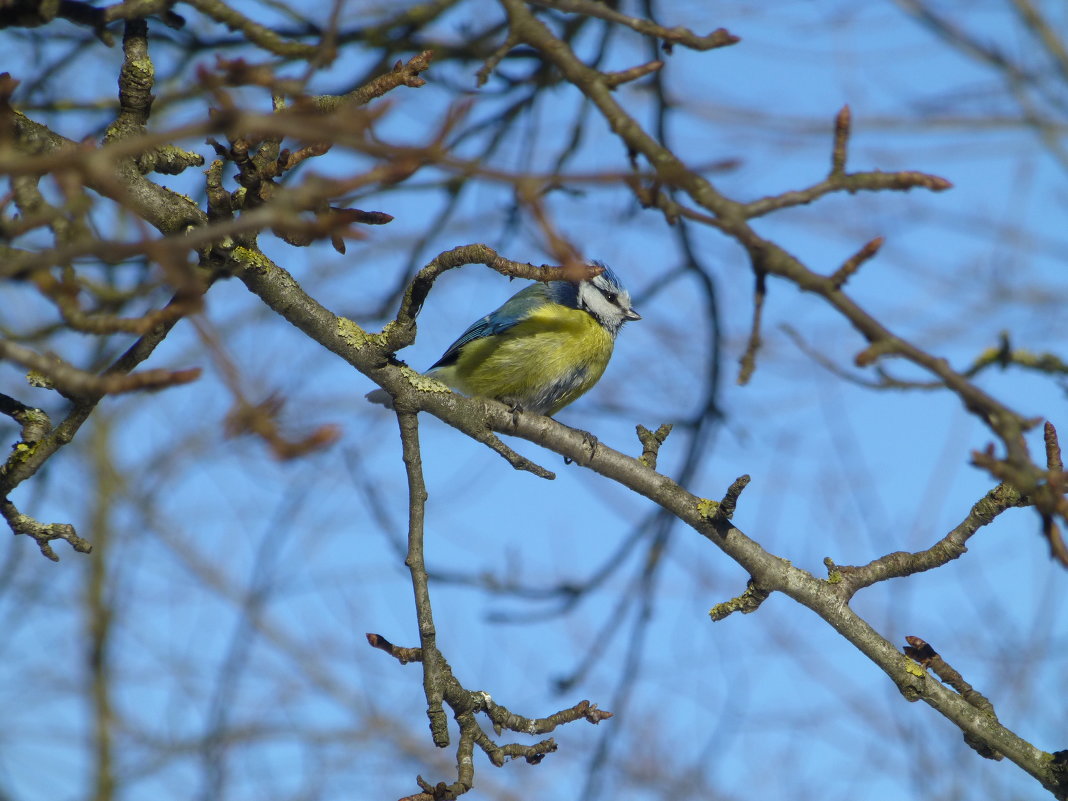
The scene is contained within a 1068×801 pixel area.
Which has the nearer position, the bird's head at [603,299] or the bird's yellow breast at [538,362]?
the bird's yellow breast at [538,362]

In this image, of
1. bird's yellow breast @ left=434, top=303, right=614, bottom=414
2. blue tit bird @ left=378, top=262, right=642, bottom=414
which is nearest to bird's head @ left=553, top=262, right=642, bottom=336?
blue tit bird @ left=378, top=262, right=642, bottom=414

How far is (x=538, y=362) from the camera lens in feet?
15.5

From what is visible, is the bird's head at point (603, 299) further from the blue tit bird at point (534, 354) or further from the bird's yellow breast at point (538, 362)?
the bird's yellow breast at point (538, 362)

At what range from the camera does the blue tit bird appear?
473cm

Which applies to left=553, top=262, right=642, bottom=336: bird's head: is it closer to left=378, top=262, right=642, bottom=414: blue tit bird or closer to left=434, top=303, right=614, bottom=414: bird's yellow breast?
left=378, top=262, right=642, bottom=414: blue tit bird

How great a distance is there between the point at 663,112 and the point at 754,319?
2.89 meters

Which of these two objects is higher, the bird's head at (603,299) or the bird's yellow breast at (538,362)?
the bird's head at (603,299)

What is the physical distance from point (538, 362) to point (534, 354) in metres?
0.04

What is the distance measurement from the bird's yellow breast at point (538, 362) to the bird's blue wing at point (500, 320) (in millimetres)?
71

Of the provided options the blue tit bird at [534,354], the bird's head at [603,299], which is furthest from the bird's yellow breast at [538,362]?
the bird's head at [603,299]

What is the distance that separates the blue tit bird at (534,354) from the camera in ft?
15.5

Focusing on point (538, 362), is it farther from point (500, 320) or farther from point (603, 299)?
point (603, 299)

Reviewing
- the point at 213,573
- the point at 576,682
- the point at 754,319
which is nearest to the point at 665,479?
the point at 754,319

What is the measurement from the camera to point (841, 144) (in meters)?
1.78
